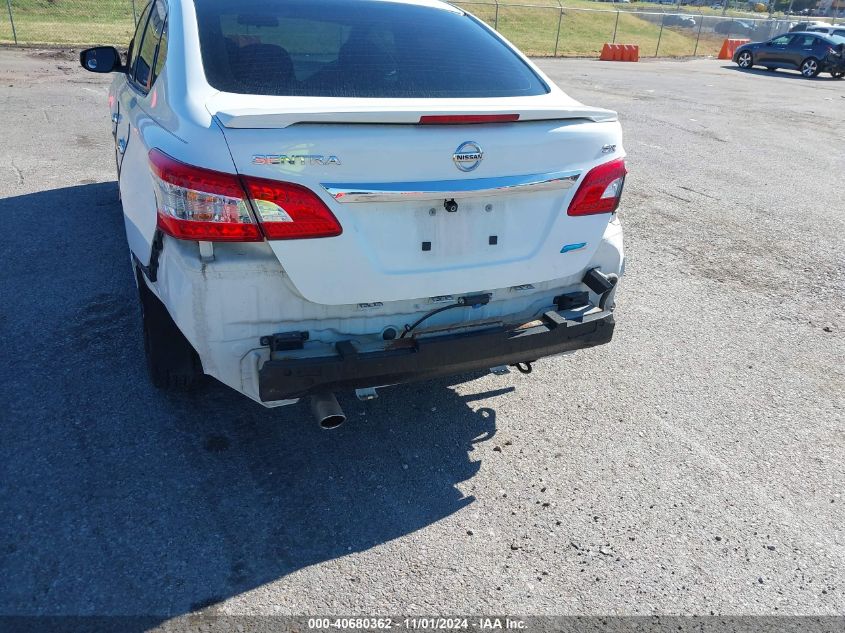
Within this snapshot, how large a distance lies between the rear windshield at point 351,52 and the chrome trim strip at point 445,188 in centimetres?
54

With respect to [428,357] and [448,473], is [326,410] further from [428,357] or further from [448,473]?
[448,473]

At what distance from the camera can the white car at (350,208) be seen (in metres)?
2.50

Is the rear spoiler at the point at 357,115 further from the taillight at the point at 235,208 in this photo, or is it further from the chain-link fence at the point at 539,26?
the chain-link fence at the point at 539,26

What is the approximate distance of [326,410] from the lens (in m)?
2.71

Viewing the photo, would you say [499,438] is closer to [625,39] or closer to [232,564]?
[232,564]

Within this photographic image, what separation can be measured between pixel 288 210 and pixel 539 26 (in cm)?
3486

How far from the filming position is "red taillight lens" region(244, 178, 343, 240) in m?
2.45

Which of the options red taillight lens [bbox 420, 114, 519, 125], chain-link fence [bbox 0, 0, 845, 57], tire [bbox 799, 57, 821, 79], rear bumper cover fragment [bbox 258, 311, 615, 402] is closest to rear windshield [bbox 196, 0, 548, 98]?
red taillight lens [bbox 420, 114, 519, 125]

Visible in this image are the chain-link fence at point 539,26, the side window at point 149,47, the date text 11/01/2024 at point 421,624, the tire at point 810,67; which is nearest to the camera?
the date text 11/01/2024 at point 421,624

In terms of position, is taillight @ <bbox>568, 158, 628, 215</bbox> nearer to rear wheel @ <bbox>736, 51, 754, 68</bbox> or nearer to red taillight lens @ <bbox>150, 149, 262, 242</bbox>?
red taillight lens @ <bbox>150, 149, 262, 242</bbox>

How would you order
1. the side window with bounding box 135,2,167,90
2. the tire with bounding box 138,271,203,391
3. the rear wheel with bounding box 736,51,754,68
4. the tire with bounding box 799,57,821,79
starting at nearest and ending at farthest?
the tire with bounding box 138,271,203,391 → the side window with bounding box 135,2,167,90 → the tire with bounding box 799,57,821,79 → the rear wheel with bounding box 736,51,754,68

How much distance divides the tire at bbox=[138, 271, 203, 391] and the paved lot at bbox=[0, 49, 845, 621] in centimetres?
12

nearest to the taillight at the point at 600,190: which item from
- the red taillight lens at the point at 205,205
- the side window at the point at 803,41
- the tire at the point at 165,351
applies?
the red taillight lens at the point at 205,205

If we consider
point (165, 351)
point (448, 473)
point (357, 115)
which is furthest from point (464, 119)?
point (165, 351)
